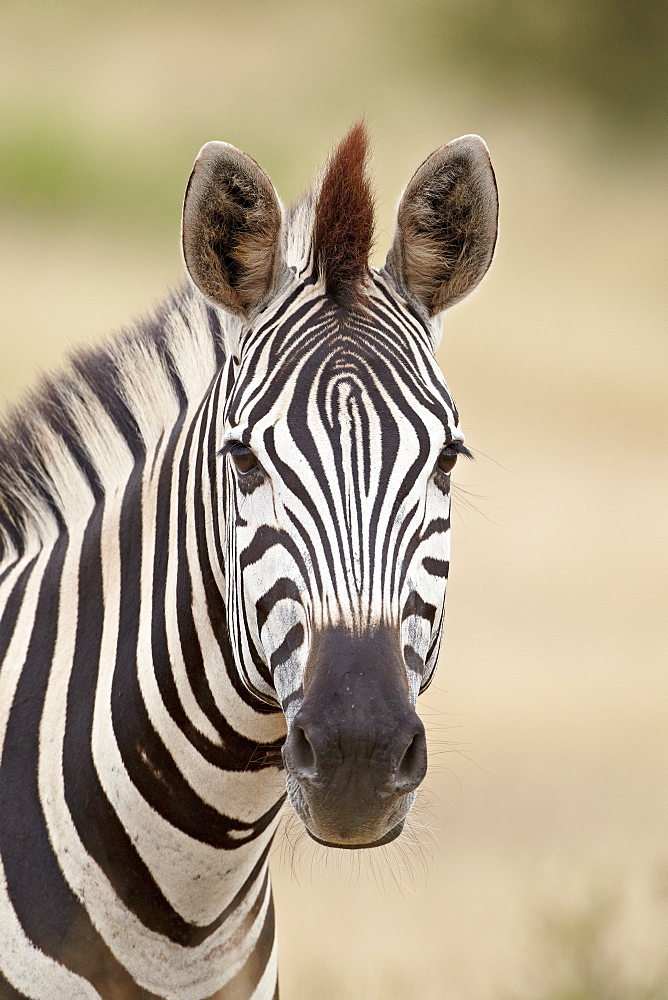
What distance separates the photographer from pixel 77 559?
3914mm

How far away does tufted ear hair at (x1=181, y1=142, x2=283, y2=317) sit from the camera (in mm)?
3572

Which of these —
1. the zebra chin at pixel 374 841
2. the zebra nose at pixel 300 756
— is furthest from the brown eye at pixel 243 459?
the zebra chin at pixel 374 841

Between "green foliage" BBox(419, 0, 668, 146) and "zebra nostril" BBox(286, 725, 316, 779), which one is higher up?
"green foliage" BBox(419, 0, 668, 146)

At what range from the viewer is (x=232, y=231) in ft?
12.1

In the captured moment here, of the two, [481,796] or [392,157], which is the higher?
[392,157]

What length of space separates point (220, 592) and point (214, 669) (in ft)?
0.81

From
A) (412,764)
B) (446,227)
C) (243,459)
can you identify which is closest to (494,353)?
(446,227)

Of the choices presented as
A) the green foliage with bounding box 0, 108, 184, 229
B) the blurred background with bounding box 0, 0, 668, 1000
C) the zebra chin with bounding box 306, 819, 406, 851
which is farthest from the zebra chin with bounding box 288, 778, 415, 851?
the green foliage with bounding box 0, 108, 184, 229

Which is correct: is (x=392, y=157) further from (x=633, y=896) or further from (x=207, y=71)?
(x=633, y=896)

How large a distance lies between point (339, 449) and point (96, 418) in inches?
49.1

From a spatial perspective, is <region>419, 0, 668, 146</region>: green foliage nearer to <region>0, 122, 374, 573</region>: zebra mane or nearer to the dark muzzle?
<region>0, 122, 374, 573</region>: zebra mane

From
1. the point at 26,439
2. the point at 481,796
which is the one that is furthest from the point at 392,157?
the point at 26,439

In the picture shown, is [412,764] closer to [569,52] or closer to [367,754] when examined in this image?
[367,754]

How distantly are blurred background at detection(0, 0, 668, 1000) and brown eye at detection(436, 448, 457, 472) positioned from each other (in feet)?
3.49
